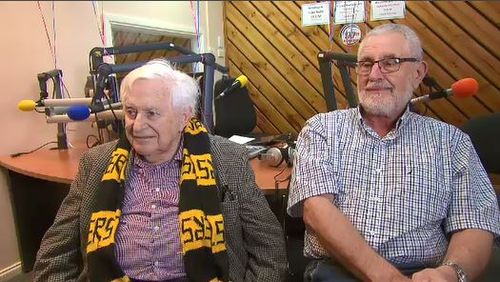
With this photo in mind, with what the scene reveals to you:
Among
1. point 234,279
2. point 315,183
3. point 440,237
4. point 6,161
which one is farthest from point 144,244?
point 6,161

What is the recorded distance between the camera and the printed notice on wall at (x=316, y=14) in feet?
11.9

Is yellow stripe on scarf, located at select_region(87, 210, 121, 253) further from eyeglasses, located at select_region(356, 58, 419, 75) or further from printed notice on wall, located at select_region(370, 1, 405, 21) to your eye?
printed notice on wall, located at select_region(370, 1, 405, 21)

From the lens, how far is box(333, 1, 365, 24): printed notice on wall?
137 inches

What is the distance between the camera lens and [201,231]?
4.09 ft

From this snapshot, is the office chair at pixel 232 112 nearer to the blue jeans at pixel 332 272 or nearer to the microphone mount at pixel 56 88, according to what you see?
the microphone mount at pixel 56 88

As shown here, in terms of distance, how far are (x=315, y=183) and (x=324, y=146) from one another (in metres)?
0.15

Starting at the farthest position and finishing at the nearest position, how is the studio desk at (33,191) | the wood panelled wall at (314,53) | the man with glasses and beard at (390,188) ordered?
1. the wood panelled wall at (314,53)
2. the studio desk at (33,191)
3. the man with glasses and beard at (390,188)

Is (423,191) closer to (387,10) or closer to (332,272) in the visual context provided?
(332,272)

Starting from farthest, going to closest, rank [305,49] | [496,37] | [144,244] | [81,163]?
[305,49] → [496,37] → [81,163] → [144,244]

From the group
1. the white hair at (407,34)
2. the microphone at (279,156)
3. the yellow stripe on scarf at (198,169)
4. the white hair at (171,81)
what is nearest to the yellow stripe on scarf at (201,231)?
the yellow stripe on scarf at (198,169)

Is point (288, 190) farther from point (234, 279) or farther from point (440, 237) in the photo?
point (440, 237)

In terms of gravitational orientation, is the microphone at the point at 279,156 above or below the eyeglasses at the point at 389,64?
below

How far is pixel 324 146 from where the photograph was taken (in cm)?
135

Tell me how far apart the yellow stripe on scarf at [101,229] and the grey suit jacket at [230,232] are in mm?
59
